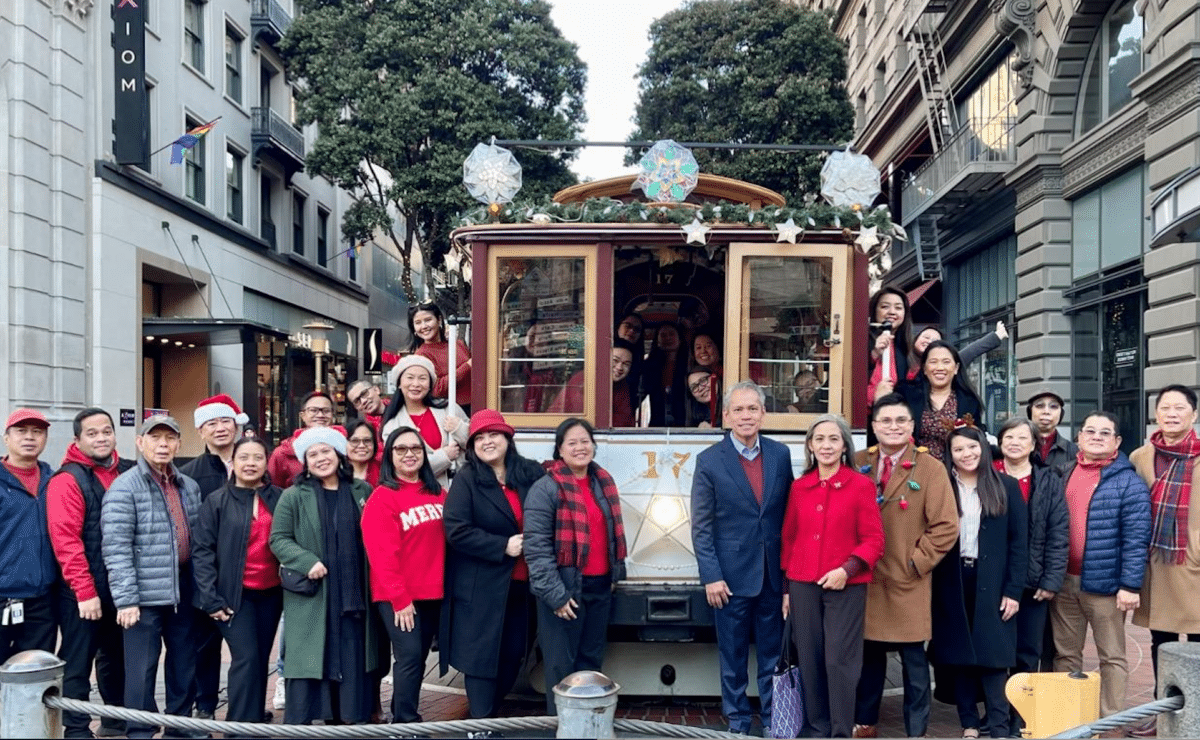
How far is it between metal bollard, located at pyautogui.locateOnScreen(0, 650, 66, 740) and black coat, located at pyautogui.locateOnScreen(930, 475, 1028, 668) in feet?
14.4

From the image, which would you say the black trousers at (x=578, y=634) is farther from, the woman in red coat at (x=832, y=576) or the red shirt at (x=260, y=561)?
the red shirt at (x=260, y=561)

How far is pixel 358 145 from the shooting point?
79.7ft

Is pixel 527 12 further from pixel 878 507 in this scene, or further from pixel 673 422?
pixel 878 507

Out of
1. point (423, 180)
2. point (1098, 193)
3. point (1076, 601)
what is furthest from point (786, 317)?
point (423, 180)

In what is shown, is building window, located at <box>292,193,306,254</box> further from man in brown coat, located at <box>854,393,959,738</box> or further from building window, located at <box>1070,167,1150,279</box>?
man in brown coat, located at <box>854,393,959,738</box>

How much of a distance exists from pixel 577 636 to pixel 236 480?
2.07 metres

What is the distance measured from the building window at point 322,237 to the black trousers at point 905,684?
1144 inches

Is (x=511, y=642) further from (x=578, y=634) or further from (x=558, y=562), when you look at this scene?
(x=558, y=562)

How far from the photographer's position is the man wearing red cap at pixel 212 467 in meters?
6.11

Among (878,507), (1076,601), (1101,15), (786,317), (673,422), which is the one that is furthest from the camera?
(1101,15)

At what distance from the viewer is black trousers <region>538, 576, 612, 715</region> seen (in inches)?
228

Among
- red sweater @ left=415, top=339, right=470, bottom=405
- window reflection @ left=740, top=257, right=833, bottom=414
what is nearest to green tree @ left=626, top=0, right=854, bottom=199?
red sweater @ left=415, top=339, right=470, bottom=405

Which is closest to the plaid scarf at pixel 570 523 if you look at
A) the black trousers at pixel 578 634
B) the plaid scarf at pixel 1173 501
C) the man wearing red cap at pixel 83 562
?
the black trousers at pixel 578 634

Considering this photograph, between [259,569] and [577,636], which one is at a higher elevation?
[259,569]
